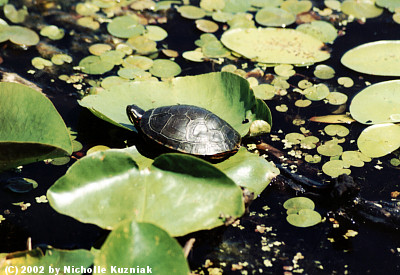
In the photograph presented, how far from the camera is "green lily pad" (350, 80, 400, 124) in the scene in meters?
4.06

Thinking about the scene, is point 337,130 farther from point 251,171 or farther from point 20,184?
point 20,184

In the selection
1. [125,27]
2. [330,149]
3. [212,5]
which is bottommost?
[330,149]

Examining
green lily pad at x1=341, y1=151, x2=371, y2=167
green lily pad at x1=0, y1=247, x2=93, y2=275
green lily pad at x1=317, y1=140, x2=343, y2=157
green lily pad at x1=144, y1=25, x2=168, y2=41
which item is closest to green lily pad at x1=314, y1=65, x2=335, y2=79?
green lily pad at x1=317, y1=140, x2=343, y2=157

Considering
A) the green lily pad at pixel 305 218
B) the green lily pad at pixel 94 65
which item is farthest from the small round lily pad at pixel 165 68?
the green lily pad at pixel 305 218

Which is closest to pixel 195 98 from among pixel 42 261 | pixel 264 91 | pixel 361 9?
pixel 264 91

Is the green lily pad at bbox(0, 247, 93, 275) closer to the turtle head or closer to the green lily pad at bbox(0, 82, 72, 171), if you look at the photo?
the green lily pad at bbox(0, 82, 72, 171)

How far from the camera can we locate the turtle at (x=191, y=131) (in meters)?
3.50

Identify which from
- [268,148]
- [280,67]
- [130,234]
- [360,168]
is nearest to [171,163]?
[130,234]

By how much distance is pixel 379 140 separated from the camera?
12.8 feet

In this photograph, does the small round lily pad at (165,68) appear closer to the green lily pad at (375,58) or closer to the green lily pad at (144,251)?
the green lily pad at (375,58)

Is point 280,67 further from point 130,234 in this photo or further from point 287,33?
point 130,234

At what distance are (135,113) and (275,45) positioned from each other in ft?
6.77

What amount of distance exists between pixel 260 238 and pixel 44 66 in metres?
2.92

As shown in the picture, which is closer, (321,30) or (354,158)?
(354,158)
